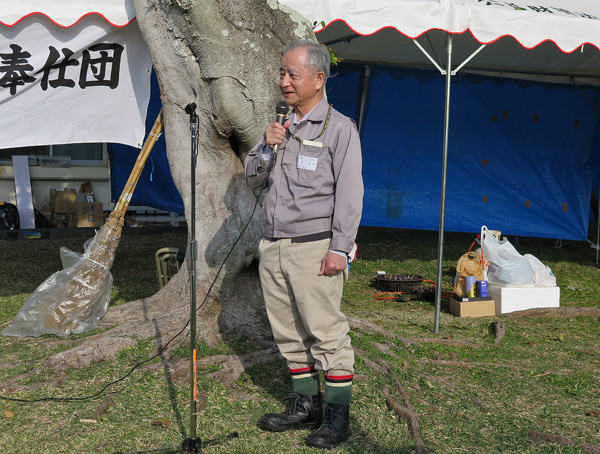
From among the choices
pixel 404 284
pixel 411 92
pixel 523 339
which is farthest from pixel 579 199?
pixel 523 339

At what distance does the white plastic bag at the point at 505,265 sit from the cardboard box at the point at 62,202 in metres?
7.52

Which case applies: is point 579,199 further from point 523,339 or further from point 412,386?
point 412,386

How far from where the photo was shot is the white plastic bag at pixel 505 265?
631cm

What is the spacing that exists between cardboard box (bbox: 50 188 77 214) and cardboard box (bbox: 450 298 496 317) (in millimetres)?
7468

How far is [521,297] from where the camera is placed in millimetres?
6242

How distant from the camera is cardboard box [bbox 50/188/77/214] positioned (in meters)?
11.4

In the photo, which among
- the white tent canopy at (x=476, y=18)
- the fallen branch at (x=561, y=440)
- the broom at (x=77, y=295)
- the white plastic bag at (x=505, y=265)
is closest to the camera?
the fallen branch at (x=561, y=440)

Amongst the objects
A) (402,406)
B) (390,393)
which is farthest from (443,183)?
(402,406)

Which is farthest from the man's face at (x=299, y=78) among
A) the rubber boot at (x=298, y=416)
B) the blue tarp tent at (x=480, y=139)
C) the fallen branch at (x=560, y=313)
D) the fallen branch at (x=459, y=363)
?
the blue tarp tent at (x=480, y=139)

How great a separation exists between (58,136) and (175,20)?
1.72 meters

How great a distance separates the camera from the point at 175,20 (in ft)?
14.7

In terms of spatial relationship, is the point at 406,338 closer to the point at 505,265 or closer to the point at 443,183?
the point at 443,183

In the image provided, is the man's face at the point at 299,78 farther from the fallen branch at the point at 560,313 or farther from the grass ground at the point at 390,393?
the fallen branch at the point at 560,313

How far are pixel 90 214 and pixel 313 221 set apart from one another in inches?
362
